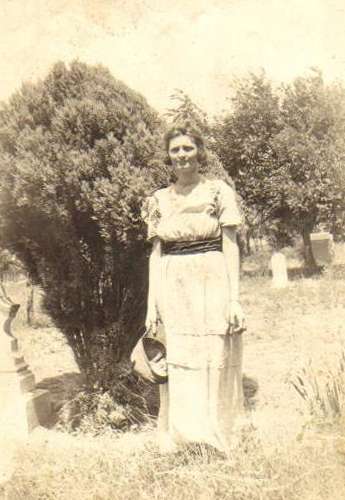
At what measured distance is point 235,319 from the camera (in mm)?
4211

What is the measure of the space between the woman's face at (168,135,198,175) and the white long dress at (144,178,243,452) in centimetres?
20

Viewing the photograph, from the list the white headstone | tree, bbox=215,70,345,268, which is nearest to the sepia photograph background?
the white headstone

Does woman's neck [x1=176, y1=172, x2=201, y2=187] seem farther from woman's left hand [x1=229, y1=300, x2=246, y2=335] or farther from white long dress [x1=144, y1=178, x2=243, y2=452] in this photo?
woman's left hand [x1=229, y1=300, x2=246, y2=335]

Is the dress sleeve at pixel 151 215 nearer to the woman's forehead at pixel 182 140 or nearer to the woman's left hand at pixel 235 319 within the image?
the woman's forehead at pixel 182 140

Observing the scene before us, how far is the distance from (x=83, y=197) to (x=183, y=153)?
152 cm

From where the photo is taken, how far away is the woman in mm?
4219

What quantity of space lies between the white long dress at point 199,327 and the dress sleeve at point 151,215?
0.06m

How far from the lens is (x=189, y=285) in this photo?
4.34 meters

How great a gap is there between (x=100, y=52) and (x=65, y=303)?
321cm

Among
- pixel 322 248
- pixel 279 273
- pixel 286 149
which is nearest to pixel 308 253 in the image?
pixel 322 248

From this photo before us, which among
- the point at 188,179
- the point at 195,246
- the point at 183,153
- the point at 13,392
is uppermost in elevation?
the point at 183,153

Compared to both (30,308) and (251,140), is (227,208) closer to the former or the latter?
(30,308)

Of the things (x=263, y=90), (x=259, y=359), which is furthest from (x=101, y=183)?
(x=263, y=90)

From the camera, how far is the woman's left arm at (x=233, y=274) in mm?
4207
